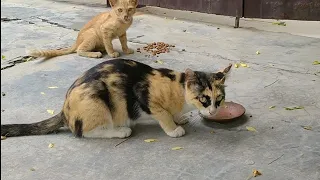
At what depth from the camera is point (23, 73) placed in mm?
4773

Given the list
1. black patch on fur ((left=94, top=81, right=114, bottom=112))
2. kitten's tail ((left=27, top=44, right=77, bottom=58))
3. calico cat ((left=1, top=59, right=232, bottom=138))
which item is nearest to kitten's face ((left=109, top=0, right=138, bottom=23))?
kitten's tail ((left=27, top=44, right=77, bottom=58))

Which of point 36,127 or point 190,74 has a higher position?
point 190,74

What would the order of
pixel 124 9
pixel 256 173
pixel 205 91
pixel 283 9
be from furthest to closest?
pixel 283 9
pixel 124 9
pixel 205 91
pixel 256 173

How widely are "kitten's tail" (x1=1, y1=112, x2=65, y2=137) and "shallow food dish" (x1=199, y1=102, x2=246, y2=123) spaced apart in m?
1.14

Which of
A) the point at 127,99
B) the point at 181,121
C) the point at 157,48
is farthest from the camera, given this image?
the point at 157,48

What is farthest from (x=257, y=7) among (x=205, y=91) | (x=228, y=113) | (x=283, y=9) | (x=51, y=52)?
(x=205, y=91)

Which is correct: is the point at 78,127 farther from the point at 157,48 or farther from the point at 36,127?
the point at 157,48

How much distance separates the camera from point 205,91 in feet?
10.0

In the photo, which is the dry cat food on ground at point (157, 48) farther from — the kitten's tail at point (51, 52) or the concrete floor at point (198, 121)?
the kitten's tail at point (51, 52)

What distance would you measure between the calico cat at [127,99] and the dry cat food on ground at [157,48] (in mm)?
2186

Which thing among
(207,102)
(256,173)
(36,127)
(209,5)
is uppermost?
(209,5)

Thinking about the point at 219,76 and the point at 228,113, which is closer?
the point at 219,76

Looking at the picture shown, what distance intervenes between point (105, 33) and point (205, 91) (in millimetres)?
2517

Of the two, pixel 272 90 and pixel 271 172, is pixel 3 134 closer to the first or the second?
pixel 271 172
